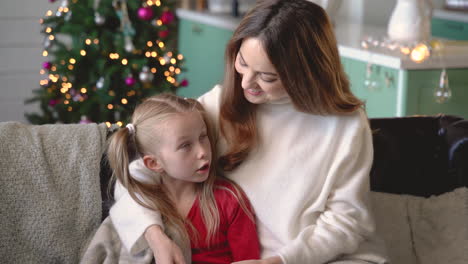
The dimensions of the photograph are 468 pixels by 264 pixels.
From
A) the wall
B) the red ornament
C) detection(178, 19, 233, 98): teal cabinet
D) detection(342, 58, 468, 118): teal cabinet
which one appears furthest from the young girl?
the wall

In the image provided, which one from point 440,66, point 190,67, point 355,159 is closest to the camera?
point 355,159

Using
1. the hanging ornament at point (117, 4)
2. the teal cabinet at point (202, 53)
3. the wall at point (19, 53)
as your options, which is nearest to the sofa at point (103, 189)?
the hanging ornament at point (117, 4)

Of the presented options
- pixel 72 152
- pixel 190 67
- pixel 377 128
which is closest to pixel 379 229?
pixel 377 128

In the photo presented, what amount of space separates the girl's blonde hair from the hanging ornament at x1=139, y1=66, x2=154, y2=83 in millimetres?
1679

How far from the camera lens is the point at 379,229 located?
194 centimetres

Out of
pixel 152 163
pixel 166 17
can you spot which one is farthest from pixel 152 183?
pixel 166 17

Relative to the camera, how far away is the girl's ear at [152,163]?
1.62 metres

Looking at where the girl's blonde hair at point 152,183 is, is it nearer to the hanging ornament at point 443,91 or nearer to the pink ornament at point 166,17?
the hanging ornament at point 443,91

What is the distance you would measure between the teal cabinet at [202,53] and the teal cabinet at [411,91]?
154 cm

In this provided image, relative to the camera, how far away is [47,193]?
1.73m

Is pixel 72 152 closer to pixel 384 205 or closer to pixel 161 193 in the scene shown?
pixel 161 193

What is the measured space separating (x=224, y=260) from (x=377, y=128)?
2.17 feet

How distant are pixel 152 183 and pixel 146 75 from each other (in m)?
1.72

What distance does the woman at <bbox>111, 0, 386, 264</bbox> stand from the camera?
1491 millimetres
